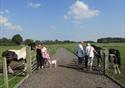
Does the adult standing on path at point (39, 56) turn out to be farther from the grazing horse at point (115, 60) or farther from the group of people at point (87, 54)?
the grazing horse at point (115, 60)

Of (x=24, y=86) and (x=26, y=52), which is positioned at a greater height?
(x=26, y=52)

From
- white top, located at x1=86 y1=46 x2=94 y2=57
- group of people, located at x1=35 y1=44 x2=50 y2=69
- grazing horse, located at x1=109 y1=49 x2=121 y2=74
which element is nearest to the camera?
grazing horse, located at x1=109 y1=49 x2=121 y2=74

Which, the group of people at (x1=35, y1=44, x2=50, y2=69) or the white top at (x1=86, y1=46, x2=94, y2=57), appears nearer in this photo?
the white top at (x1=86, y1=46, x2=94, y2=57)

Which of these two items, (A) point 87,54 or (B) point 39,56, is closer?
(A) point 87,54

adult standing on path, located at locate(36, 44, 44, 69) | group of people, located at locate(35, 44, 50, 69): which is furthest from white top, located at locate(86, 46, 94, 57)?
adult standing on path, located at locate(36, 44, 44, 69)

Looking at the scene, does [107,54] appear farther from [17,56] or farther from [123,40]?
[123,40]

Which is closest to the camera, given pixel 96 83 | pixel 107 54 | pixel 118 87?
pixel 118 87

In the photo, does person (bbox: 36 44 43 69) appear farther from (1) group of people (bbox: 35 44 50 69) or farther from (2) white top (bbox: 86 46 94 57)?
(2) white top (bbox: 86 46 94 57)

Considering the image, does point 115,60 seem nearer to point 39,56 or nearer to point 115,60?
point 115,60

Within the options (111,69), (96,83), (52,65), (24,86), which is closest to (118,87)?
(96,83)

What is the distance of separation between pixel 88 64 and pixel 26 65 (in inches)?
183

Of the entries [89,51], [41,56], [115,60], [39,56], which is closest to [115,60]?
[115,60]

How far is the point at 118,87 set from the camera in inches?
539

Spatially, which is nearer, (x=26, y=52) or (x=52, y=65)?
(x=26, y=52)
